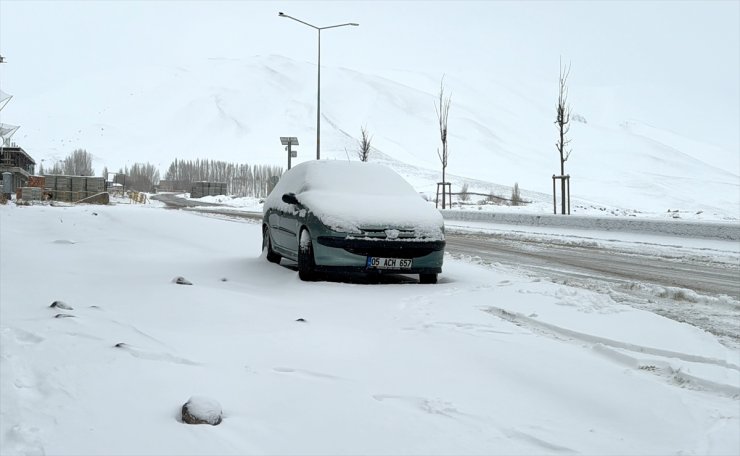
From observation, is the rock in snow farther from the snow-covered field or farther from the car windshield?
the car windshield

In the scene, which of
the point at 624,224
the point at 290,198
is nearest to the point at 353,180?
the point at 290,198

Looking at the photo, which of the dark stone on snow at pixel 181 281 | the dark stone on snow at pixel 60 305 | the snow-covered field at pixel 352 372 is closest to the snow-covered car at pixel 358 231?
the snow-covered field at pixel 352 372

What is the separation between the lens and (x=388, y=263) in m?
7.41

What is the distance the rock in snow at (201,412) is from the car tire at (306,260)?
14.6 ft

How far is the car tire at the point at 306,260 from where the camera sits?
745cm

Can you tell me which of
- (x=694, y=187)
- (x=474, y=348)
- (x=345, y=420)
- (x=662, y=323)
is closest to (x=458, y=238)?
(x=662, y=323)

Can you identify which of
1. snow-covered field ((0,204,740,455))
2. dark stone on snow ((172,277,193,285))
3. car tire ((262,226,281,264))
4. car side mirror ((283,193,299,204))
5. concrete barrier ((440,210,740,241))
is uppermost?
car side mirror ((283,193,299,204))

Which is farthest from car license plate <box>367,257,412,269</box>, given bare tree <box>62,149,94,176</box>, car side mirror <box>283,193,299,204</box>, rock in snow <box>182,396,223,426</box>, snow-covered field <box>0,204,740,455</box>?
bare tree <box>62,149,94,176</box>

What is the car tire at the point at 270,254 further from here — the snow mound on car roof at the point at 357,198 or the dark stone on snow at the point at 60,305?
the dark stone on snow at the point at 60,305

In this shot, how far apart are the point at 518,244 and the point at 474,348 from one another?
10559 millimetres

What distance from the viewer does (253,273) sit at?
825cm

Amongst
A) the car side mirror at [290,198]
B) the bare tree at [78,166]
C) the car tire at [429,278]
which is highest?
the bare tree at [78,166]

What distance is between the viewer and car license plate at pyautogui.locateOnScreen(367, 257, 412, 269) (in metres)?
7.35

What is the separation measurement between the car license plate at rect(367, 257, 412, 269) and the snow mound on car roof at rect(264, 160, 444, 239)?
0.37m
